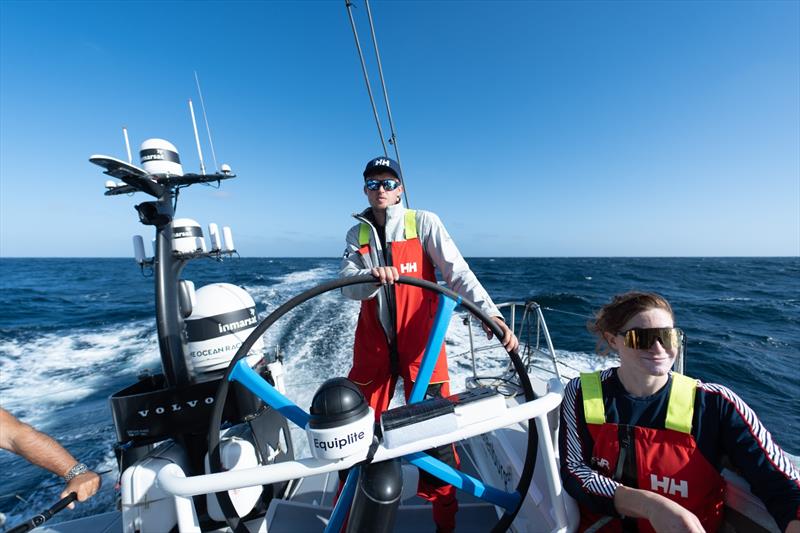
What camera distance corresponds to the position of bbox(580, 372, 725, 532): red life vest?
1.08 m

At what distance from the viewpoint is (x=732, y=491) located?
1116 millimetres

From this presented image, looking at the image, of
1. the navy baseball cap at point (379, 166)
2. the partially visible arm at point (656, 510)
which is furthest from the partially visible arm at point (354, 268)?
the partially visible arm at point (656, 510)

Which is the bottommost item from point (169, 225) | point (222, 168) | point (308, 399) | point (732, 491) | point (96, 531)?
point (308, 399)

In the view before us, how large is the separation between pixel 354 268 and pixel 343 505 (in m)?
0.93

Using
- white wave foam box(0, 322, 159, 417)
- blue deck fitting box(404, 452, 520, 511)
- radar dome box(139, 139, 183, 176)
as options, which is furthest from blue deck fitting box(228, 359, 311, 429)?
white wave foam box(0, 322, 159, 417)

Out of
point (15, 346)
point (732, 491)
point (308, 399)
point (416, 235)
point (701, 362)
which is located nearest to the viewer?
point (732, 491)

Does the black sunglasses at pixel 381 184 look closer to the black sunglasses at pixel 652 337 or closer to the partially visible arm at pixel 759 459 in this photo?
the black sunglasses at pixel 652 337

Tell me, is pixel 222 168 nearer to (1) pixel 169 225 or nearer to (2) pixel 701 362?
(1) pixel 169 225

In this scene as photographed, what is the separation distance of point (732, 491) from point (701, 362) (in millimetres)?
6529

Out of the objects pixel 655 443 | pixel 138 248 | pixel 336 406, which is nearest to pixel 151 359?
pixel 138 248

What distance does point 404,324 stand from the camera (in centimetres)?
165

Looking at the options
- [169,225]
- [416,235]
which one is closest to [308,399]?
[169,225]

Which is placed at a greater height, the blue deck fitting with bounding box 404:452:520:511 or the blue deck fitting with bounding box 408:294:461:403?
the blue deck fitting with bounding box 408:294:461:403

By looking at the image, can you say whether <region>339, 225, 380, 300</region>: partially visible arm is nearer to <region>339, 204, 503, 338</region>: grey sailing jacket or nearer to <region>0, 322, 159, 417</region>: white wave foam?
<region>339, 204, 503, 338</region>: grey sailing jacket
